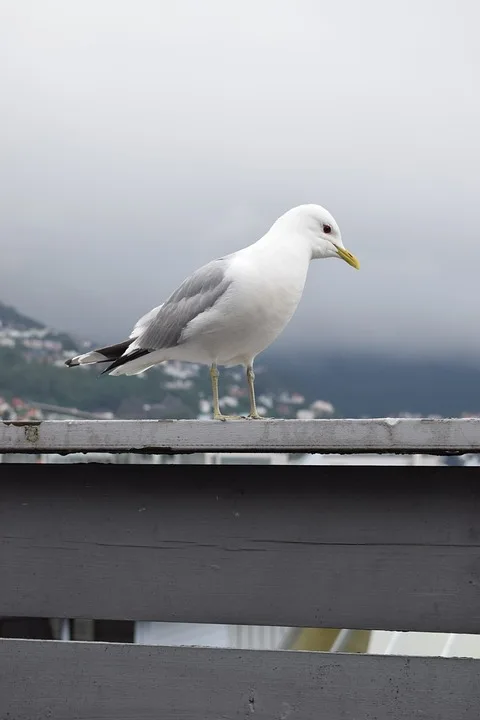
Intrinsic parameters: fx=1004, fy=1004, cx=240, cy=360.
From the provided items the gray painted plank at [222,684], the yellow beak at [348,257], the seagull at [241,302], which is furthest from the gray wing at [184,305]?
the gray painted plank at [222,684]

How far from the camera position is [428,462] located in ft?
7.07

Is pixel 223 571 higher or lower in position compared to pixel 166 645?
higher

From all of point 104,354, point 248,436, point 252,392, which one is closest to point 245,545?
point 248,436

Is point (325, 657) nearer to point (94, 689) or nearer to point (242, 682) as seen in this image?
point (242, 682)

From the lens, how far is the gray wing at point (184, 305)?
3828mm

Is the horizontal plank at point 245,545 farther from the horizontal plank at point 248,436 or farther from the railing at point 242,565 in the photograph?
the horizontal plank at point 248,436

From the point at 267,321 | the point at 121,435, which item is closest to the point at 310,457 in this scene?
the point at 121,435

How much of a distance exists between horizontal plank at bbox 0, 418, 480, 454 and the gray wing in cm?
168

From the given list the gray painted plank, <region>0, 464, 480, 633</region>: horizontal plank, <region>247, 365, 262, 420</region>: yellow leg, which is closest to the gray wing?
<region>247, 365, 262, 420</region>: yellow leg

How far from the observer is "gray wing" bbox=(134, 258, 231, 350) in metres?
3.83

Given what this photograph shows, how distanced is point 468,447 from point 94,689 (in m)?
0.95

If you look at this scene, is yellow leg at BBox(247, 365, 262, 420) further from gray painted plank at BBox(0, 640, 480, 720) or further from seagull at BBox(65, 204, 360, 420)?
gray painted plank at BBox(0, 640, 480, 720)

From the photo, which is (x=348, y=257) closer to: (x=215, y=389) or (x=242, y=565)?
(x=215, y=389)

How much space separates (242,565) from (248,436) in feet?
0.97
